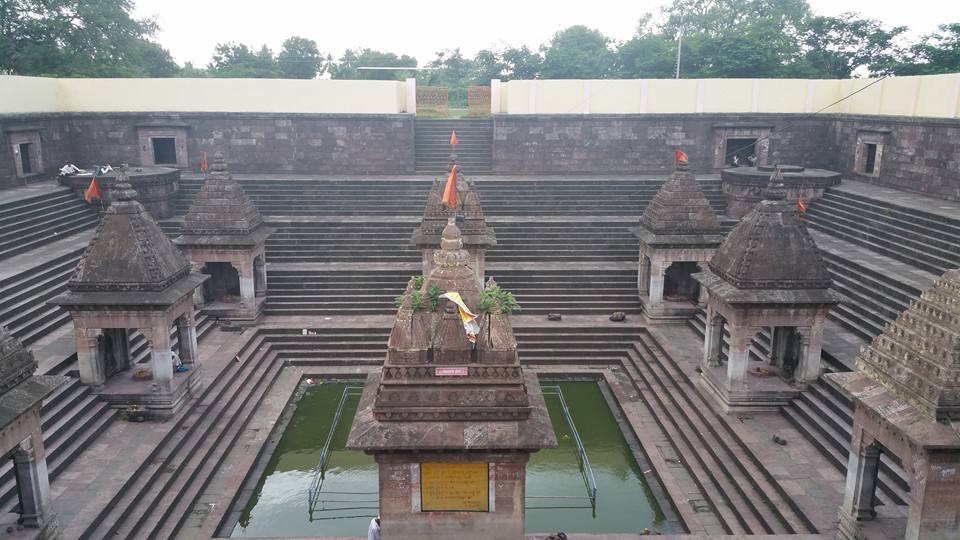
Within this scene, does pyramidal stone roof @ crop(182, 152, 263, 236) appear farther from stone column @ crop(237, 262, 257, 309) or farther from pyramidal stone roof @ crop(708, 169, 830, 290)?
pyramidal stone roof @ crop(708, 169, 830, 290)

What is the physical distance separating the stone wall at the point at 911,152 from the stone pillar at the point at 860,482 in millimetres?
14156

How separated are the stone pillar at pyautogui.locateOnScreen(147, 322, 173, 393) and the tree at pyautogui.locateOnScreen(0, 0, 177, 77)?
79.3 ft

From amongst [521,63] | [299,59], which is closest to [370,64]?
[299,59]

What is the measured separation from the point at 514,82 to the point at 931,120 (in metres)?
14.4

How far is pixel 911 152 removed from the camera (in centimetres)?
2153

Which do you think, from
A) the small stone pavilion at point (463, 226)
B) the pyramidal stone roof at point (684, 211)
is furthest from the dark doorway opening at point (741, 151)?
the small stone pavilion at point (463, 226)

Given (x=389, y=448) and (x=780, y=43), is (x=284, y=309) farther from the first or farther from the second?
(x=780, y=43)

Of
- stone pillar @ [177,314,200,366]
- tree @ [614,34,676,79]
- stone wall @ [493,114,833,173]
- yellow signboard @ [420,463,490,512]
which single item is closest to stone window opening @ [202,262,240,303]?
stone pillar @ [177,314,200,366]

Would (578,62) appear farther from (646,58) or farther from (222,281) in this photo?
(222,281)

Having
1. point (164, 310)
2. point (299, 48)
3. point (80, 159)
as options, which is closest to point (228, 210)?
point (164, 310)

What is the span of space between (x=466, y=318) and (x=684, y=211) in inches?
435

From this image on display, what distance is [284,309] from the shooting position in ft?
60.0

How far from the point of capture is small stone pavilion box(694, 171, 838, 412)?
40.2 feet

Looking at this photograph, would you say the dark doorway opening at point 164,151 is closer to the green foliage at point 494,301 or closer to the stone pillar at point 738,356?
the stone pillar at point 738,356
